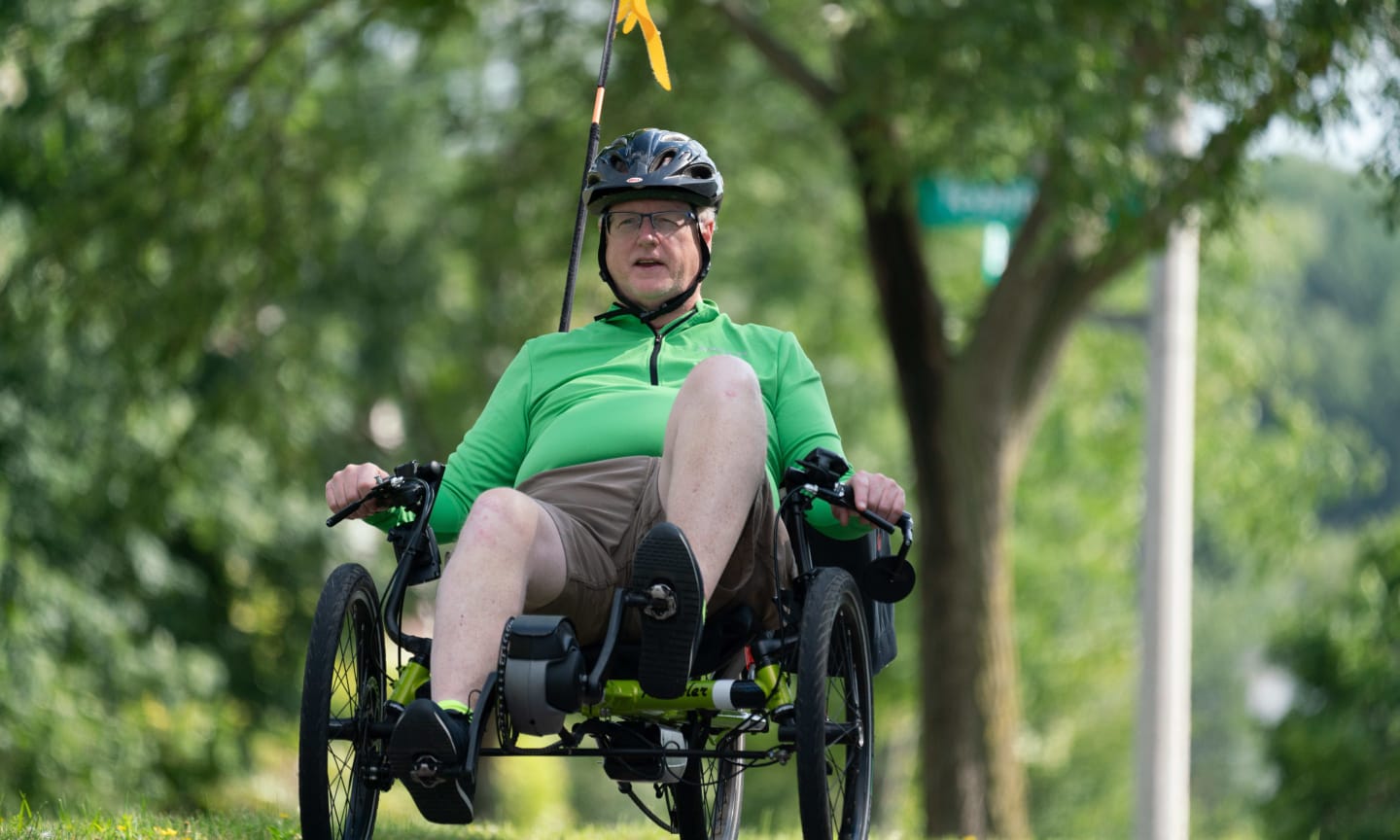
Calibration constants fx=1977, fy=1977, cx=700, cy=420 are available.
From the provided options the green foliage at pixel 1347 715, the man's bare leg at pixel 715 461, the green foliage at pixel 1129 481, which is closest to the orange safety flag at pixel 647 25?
the man's bare leg at pixel 715 461

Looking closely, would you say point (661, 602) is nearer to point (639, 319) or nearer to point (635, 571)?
point (635, 571)

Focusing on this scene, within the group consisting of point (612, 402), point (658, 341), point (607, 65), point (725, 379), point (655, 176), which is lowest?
point (725, 379)

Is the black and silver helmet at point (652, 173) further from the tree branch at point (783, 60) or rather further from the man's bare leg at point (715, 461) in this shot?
the tree branch at point (783, 60)

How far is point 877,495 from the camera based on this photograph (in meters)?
4.04

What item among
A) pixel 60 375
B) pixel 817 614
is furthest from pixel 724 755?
pixel 60 375

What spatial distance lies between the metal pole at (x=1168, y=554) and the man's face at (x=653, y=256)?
4665 mm

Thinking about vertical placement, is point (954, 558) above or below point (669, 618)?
above

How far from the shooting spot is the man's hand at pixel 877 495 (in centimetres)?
403

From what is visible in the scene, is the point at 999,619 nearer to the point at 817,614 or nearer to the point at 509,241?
the point at 509,241

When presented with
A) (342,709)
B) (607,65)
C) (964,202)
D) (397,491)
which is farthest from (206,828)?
(964,202)

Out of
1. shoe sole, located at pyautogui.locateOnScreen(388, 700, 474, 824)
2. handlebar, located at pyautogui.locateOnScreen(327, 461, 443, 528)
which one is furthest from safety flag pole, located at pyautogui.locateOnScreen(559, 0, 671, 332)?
shoe sole, located at pyautogui.locateOnScreen(388, 700, 474, 824)

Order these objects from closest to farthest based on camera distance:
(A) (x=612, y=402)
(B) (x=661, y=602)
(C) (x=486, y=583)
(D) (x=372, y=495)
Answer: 1. (B) (x=661, y=602)
2. (C) (x=486, y=583)
3. (D) (x=372, y=495)
4. (A) (x=612, y=402)

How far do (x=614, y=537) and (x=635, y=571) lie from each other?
0.46m

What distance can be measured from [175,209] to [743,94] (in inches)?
157
